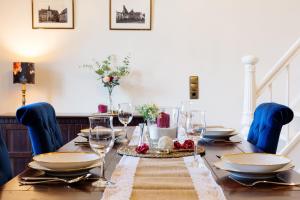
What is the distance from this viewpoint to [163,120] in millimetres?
2016

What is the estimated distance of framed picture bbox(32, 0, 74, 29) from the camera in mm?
4160

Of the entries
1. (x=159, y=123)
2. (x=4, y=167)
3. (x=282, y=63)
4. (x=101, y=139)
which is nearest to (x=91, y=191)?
(x=101, y=139)

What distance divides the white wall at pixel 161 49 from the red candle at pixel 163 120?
2144 millimetres

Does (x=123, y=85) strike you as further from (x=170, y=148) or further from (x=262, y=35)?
(x=170, y=148)

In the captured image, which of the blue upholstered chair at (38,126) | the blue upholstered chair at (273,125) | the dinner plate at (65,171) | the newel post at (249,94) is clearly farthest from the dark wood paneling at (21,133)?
the dinner plate at (65,171)

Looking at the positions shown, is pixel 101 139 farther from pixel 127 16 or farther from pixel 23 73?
pixel 127 16

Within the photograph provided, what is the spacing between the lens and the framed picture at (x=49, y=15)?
4160 millimetres

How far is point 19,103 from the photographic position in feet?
13.8

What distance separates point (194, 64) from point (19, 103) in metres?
1.91

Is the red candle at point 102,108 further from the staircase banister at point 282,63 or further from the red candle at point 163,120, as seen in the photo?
the red candle at point 163,120

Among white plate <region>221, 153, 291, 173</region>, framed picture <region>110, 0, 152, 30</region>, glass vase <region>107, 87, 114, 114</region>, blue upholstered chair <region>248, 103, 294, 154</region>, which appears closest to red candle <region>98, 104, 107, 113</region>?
glass vase <region>107, 87, 114, 114</region>

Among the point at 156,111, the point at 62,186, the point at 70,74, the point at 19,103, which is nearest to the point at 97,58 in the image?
the point at 70,74

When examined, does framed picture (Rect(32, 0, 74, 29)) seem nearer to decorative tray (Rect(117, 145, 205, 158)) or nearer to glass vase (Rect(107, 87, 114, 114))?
glass vase (Rect(107, 87, 114, 114))

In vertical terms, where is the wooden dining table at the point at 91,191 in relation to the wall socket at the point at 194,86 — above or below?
below
